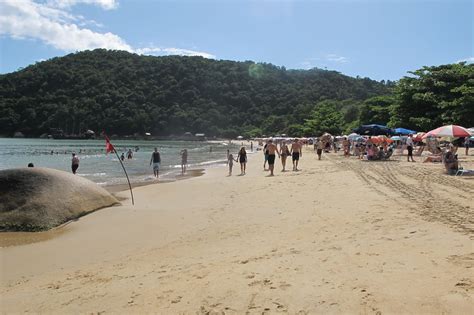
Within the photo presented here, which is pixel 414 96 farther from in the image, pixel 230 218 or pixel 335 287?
pixel 335 287

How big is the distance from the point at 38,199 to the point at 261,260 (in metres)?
5.50

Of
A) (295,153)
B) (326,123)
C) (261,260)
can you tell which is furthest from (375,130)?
(326,123)

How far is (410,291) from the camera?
3.98 meters

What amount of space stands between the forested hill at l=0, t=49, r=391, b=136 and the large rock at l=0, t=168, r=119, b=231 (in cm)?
10553

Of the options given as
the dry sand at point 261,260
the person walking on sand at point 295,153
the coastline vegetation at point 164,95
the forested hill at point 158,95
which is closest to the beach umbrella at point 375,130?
the person walking on sand at point 295,153

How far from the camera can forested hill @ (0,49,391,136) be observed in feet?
396

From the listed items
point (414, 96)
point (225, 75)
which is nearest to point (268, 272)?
point (414, 96)

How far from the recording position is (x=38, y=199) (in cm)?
847

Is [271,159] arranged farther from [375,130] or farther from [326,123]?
→ [326,123]

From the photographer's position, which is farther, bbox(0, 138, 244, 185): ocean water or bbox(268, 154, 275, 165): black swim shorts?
bbox(0, 138, 244, 185): ocean water

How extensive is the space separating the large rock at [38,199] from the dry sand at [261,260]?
0.38 metres

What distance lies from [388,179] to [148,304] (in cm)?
1160

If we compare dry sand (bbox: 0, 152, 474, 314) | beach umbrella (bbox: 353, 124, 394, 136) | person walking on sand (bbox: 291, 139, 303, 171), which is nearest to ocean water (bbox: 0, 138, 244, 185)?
person walking on sand (bbox: 291, 139, 303, 171)

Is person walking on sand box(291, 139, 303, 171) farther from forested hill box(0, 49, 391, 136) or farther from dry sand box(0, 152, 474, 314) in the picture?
forested hill box(0, 49, 391, 136)
